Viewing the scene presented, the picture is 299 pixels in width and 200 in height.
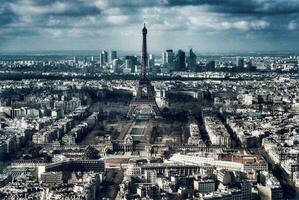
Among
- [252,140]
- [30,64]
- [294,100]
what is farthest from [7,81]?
[252,140]

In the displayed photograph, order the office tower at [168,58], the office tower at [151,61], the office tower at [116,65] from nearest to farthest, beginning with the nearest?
1. the office tower at [151,61]
2. the office tower at [116,65]
3. the office tower at [168,58]

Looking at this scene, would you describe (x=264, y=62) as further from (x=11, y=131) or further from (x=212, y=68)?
(x=11, y=131)

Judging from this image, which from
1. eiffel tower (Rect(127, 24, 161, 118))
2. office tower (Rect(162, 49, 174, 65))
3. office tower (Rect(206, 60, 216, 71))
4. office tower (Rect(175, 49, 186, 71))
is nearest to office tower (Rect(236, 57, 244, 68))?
office tower (Rect(206, 60, 216, 71))

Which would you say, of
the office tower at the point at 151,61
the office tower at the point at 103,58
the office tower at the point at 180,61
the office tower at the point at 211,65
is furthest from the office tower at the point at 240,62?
the office tower at the point at 103,58

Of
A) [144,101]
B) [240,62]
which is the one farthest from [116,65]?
[144,101]

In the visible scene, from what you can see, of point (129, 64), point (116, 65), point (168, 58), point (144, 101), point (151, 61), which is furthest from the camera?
point (168, 58)

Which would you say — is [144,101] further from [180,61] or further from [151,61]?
[180,61]

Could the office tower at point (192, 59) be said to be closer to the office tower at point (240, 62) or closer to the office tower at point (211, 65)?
the office tower at point (211, 65)

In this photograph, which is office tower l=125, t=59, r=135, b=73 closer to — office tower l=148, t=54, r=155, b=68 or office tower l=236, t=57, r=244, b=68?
office tower l=148, t=54, r=155, b=68
